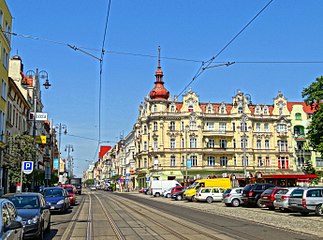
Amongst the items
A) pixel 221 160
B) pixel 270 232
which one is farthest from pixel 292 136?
pixel 270 232

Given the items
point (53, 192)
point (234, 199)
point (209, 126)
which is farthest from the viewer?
point (209, 126)

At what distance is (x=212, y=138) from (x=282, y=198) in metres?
55.6

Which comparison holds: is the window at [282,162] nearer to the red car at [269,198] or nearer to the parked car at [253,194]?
the parked car at [253,194]

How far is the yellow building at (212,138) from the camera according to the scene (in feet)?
269

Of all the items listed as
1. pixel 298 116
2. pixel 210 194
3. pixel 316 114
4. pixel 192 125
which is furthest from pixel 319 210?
pixel 298 116

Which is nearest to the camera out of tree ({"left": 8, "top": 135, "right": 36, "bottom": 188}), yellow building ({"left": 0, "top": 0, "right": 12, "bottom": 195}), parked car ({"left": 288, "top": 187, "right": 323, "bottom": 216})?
parked car ({"left": 288, "top": 187, "right": 323, "bottom": 216})

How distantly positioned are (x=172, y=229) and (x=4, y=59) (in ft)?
86.4

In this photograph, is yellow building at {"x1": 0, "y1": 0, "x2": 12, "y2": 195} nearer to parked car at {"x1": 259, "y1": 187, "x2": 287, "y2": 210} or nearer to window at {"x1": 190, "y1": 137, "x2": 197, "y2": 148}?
parked car at {"x1": 259, "y1": 187, "x2": 287, "y2": 210}

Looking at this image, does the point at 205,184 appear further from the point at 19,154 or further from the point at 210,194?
the point at 19,154

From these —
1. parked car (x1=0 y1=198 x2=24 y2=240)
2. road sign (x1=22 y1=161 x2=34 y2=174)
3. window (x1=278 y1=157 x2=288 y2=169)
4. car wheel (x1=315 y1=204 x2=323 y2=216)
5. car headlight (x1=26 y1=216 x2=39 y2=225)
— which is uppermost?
window (x1=278 y1=157 x2=288 y2=169)

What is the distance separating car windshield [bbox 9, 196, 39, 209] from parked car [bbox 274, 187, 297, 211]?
679 inches

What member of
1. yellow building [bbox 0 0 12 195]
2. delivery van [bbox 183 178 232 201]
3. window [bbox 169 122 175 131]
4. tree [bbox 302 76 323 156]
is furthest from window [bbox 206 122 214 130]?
yellow building [bbox 0 0 12 195]

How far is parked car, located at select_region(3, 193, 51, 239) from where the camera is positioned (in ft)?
42.7

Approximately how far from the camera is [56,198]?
26688 millimetres
